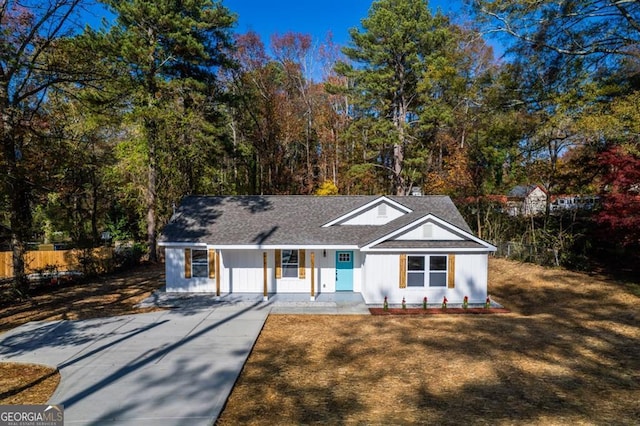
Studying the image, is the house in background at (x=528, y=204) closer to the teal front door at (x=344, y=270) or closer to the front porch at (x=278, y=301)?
the teal front door at (x=344, y=270)

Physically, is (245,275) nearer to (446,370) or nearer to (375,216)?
(375,216)

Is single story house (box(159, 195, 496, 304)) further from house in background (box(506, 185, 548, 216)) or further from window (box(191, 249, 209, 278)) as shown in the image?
house in background (box(506, 185, 548, 216))

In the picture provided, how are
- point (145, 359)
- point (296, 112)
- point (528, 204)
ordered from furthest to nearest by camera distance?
1. point (296, 112)
2. point (528, 204)
3. point (145, 359)

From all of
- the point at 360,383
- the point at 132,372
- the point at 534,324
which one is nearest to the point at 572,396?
the point at 360,383

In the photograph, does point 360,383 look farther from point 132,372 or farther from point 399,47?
point 399,47

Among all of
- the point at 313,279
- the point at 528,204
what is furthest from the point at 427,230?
the point at 528,204

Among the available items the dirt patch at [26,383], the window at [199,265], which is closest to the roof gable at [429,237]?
the window at [199,265]
